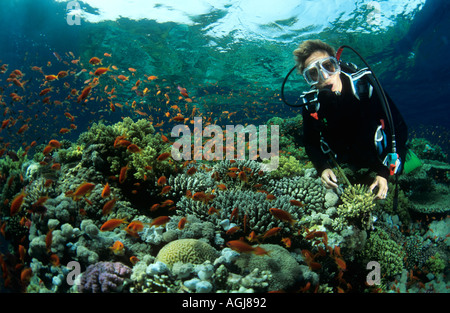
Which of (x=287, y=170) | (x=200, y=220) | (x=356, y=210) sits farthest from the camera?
(x=287, y=170)

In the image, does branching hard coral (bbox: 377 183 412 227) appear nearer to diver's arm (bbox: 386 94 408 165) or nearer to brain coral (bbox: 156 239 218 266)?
diver's arm (bbox: 386 94 408 165)

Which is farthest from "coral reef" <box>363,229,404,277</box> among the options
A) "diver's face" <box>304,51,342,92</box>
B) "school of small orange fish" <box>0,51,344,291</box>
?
"diver's face" <box>304,51,342,92</box>

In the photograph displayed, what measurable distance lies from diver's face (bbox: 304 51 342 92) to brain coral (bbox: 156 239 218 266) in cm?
422

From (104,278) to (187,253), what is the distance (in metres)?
1.20

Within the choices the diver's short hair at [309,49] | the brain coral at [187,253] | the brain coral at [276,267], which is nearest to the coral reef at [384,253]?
the brain coral at [276,267]

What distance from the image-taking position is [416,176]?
27.2ft

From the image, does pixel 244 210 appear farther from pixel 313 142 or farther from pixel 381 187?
pixel 381 187

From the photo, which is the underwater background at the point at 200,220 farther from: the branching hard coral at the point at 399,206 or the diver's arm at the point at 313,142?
the diver's arm at the point at 313,142

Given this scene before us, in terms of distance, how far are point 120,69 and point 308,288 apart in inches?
1219

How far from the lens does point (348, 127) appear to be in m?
4.70

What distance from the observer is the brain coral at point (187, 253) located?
3316 millimetres

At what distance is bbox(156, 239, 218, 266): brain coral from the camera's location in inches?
131

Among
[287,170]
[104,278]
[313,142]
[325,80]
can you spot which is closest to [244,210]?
[313,142]
